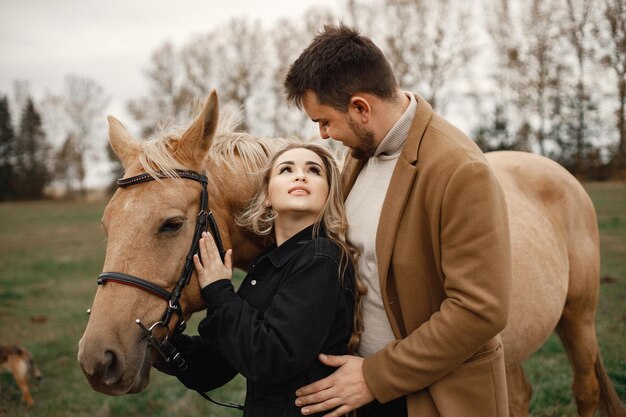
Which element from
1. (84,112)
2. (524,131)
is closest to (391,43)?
(524,131)

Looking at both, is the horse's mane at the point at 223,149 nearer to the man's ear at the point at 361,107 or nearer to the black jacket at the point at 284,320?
the black jacket at the point at 284,320

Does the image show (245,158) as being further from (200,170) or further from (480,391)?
(480,391)

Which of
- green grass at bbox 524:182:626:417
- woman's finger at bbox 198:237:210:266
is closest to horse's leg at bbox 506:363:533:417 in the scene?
green grass at bbox 524:182:626:417

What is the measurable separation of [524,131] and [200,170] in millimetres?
30504

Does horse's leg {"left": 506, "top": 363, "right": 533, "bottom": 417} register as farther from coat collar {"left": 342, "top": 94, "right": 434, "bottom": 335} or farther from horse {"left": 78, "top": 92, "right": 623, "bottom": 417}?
coat collar {"left": 342, "top": 94, "right": 434, "bottom": 335}

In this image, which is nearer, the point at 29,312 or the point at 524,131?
the point at 29,312

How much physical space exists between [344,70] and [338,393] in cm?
143

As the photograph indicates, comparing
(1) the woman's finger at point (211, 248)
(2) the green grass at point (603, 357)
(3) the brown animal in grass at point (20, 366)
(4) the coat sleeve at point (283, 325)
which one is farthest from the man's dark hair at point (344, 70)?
(3) the brown animal in grass at point (20, 366)

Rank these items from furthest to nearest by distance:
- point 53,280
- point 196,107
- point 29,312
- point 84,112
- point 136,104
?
1. point 84,112
2. point 136,104
3. point 53,280
4. point 29,312
5. point 196,107

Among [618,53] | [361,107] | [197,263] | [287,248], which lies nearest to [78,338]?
[197,263]

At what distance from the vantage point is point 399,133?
2.30 meters

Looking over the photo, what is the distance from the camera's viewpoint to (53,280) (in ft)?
43.0

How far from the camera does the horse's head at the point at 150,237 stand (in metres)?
2.12

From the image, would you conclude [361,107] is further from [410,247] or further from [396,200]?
[410,247]
